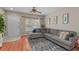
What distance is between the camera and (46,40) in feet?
6.18

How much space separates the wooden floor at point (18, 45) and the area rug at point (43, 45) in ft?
0.32

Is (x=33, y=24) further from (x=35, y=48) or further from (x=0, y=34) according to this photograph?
(x=0, y=34)

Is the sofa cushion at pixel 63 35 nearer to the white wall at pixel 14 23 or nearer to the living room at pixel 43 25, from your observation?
the living room at pixel 43 25

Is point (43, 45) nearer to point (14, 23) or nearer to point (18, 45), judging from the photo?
point (18, 45)

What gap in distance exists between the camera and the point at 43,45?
1.85m

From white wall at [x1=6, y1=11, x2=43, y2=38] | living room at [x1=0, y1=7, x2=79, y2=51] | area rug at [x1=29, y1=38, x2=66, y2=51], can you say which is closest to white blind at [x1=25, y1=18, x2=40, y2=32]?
living room at [x1=0, y1=7, x2=79, y2=51]

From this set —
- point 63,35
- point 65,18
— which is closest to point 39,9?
point 65,18

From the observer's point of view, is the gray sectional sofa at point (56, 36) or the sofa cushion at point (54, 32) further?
the sofa cushion at point (54, 32)

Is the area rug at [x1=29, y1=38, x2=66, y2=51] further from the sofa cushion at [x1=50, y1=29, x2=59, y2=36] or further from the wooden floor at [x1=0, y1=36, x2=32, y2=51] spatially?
the sofa cushion at [x1=50, y1=29, x2=59, y2=36]

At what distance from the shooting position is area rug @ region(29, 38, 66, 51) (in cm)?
181

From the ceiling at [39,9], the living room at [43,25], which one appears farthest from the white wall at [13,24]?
the ceiling at [39,9]

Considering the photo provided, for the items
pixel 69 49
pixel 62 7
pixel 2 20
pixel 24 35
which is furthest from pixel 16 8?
pixel 69 49

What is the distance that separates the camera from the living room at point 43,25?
176 centimetres
